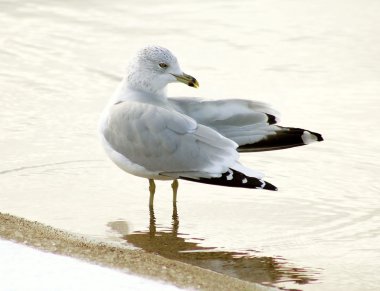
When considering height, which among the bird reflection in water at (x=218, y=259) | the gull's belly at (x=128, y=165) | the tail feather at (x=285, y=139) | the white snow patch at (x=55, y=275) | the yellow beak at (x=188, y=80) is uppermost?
the yellow beak at (x=188, y=80)

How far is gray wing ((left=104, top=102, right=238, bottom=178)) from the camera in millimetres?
6535

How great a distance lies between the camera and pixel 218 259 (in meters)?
6.12

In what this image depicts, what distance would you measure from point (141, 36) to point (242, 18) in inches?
47.6

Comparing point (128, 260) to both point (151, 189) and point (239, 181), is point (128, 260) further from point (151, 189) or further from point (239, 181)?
point (151, 189)

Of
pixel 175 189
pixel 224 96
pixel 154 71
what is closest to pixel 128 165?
pixel 175 189

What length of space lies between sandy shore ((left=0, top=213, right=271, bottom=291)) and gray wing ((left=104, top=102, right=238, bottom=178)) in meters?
1.19

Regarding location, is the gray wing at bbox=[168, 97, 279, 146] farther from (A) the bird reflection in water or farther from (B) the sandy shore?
(B) the sandy shore

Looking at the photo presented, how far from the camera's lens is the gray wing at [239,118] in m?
6.70

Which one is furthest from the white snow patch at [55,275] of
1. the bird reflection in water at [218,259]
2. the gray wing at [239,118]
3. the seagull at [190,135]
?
the gray wing at [239,118]

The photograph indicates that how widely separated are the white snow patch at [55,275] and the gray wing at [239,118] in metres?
1.98

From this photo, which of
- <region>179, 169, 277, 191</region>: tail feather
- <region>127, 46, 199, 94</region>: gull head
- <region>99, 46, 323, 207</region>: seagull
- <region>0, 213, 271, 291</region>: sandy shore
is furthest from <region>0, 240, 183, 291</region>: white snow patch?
<region>127, 46, 199, 94</region>: gull head

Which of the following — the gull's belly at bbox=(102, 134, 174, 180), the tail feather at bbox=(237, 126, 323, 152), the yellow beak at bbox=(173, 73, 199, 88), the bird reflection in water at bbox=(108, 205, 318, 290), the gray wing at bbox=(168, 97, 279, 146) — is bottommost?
the bird reflection in water at bbox=(108, 205, 318, 290)

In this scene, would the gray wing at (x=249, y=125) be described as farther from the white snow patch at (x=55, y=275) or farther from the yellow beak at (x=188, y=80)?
the white snow patch at (x=55, y=275)

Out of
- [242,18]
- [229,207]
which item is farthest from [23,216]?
[242,18]
